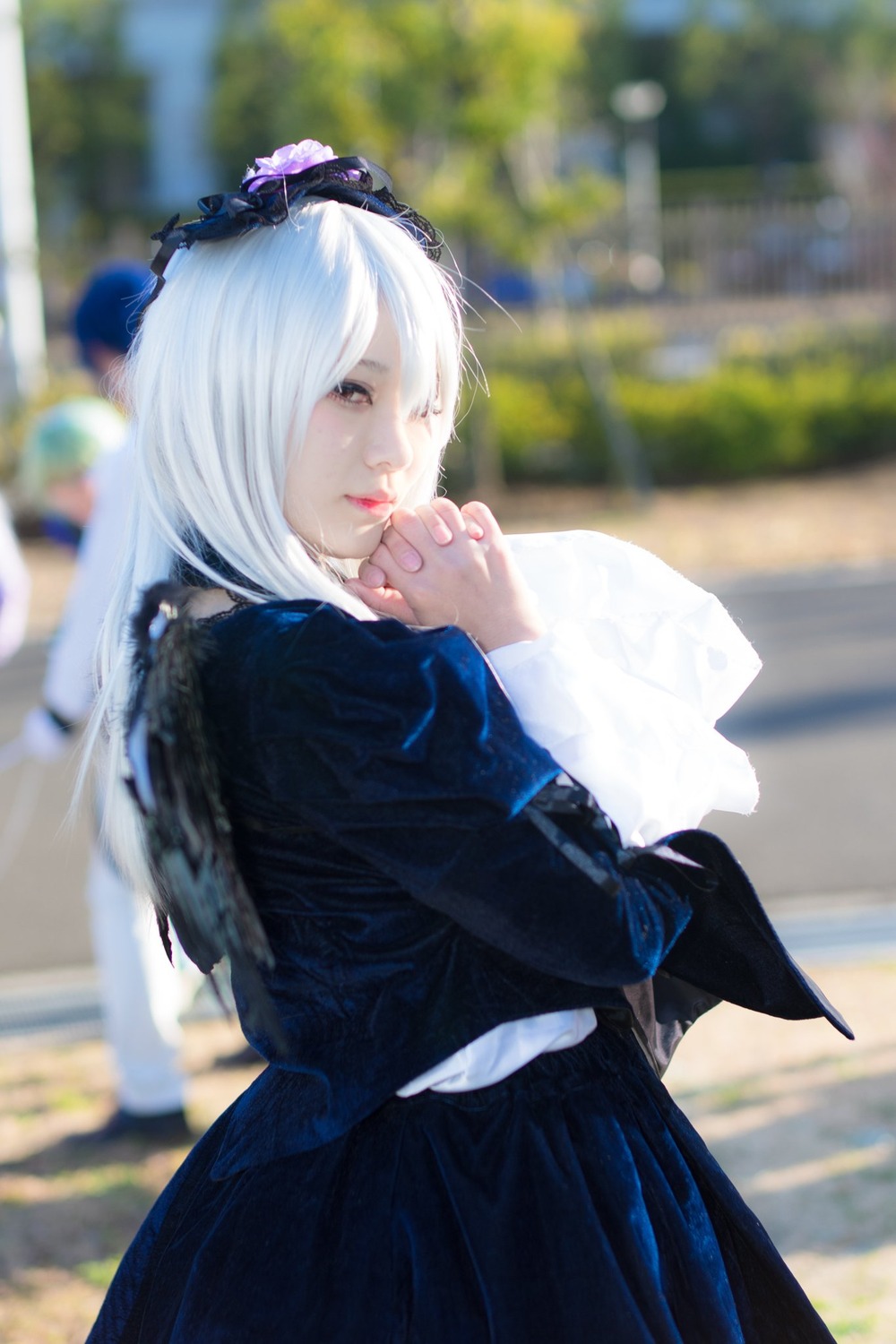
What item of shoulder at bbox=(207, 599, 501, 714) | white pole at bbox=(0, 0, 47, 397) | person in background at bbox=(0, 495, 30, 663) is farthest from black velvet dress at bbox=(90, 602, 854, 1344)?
white pole at bbox=(0, 0, 47, 397)

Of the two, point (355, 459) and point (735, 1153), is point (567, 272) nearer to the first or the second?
point (735, 1153)

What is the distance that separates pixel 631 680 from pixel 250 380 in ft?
1.55

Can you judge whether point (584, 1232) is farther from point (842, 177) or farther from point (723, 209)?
point (842, 177)

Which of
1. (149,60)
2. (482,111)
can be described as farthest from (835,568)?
(149,60)

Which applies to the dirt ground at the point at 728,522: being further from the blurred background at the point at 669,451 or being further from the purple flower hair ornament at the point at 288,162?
the purple flower hair ornament at the point at 288,162

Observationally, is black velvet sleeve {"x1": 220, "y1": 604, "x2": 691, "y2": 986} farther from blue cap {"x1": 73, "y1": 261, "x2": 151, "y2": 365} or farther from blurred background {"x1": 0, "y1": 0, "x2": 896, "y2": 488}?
blurred background {"x1": 0, "y1": 0, "x2": 896, "y2": 488}

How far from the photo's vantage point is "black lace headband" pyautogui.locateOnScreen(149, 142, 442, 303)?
4.95ft

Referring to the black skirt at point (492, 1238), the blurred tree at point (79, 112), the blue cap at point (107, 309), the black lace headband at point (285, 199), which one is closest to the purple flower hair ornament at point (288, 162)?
the black lace headband at point (285, 199)

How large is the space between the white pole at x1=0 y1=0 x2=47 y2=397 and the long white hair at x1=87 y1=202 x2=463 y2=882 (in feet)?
43.9

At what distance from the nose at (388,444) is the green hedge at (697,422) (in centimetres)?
1318

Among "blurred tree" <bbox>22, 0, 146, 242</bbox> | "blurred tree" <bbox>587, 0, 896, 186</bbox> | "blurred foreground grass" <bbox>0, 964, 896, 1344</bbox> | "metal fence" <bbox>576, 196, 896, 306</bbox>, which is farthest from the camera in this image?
"blurred tree" <bbox>587, 0, 896, 186</bbox>

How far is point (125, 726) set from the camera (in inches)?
53.8

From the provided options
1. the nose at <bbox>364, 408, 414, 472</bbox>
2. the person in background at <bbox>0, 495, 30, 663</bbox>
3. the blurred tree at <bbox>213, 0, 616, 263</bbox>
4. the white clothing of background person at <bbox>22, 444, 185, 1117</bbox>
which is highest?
the blurred tree at <bbox>213, 0, 616, 263</bbox>

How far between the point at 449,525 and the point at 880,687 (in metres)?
6.71
